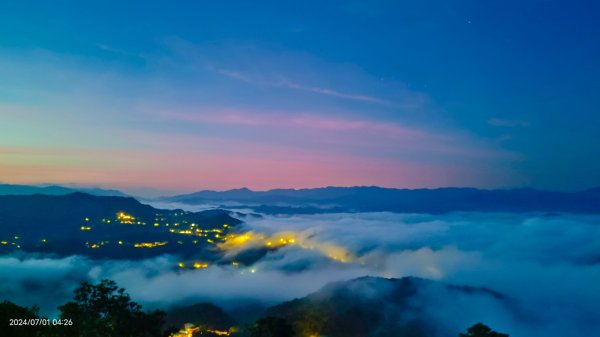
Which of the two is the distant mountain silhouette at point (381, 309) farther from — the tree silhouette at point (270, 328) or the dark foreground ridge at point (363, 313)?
the tree silhouette at point (270, 328)

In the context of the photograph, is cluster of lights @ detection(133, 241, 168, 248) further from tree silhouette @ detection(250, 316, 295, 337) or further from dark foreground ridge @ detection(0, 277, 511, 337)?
tree silhouette @ detection(250, 316, 295, 337)

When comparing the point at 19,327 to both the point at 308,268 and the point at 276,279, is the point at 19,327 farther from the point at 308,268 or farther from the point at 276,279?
the point at 308,268

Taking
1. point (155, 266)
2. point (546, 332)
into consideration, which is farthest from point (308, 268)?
point (546, 332)

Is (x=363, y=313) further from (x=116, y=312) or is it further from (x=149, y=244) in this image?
(x=149, y=244)

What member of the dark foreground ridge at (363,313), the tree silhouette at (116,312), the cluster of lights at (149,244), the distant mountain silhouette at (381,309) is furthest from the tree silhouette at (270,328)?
the cluster of lights at (149,244)

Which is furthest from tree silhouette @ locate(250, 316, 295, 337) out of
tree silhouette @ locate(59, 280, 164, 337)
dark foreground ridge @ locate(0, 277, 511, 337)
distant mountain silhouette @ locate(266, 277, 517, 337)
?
distant mountain silhouette @ locate(266, 277, 517, 337)

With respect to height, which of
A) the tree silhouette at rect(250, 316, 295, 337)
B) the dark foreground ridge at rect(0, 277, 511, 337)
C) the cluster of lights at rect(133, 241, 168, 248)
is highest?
the tree silhouette at rect(250, 316, 295, 337)

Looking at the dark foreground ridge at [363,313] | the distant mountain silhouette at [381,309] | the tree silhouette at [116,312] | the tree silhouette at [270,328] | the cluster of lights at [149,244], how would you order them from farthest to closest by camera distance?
the cluster of lights at [149,244] < the distant mountain silhouette at [381,309] < the dark foreground ridge at [363,313] < the tree silhouette at [270,328] < the tree silhouette at [116,312]

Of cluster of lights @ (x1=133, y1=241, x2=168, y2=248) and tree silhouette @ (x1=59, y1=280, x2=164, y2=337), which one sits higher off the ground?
tree silhouette @ (x1=59, y1=280, x2=164, y2=337)
